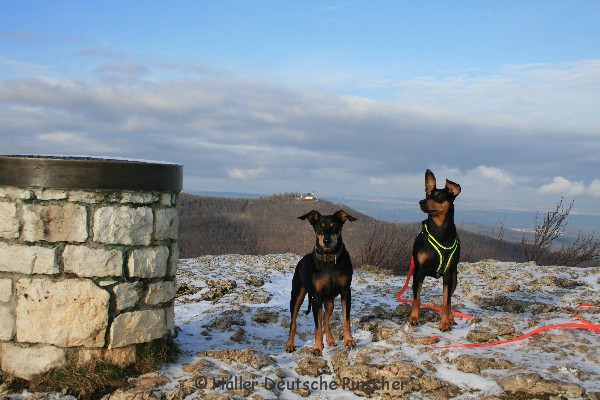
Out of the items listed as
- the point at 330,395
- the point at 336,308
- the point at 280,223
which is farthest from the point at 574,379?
the point at 280,223

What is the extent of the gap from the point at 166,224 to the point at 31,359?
5.75 ft

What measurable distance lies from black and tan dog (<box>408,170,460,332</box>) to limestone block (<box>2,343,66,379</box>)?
3.87 meters

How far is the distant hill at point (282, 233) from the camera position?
660 inches

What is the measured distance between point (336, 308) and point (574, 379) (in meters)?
3.48

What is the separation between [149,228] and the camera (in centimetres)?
516

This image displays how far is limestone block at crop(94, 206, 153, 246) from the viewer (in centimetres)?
489

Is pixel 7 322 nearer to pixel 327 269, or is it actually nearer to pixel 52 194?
pixel 52 194

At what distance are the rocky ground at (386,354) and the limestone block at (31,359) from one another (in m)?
0.73

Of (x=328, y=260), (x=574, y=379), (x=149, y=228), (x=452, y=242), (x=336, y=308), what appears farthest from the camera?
(x=336, y=308)

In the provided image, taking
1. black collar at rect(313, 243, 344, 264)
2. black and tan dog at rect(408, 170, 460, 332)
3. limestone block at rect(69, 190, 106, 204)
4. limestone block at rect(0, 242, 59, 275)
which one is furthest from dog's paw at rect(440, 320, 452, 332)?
limestone block at rect(0, 242, 59, 275)

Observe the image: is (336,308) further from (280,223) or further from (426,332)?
(280,223)

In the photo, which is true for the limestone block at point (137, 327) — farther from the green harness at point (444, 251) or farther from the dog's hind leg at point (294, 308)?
the green harness at point (444, 251)

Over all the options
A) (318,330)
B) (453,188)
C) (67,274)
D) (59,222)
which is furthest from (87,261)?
(453,188)

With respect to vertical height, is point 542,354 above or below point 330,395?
above
